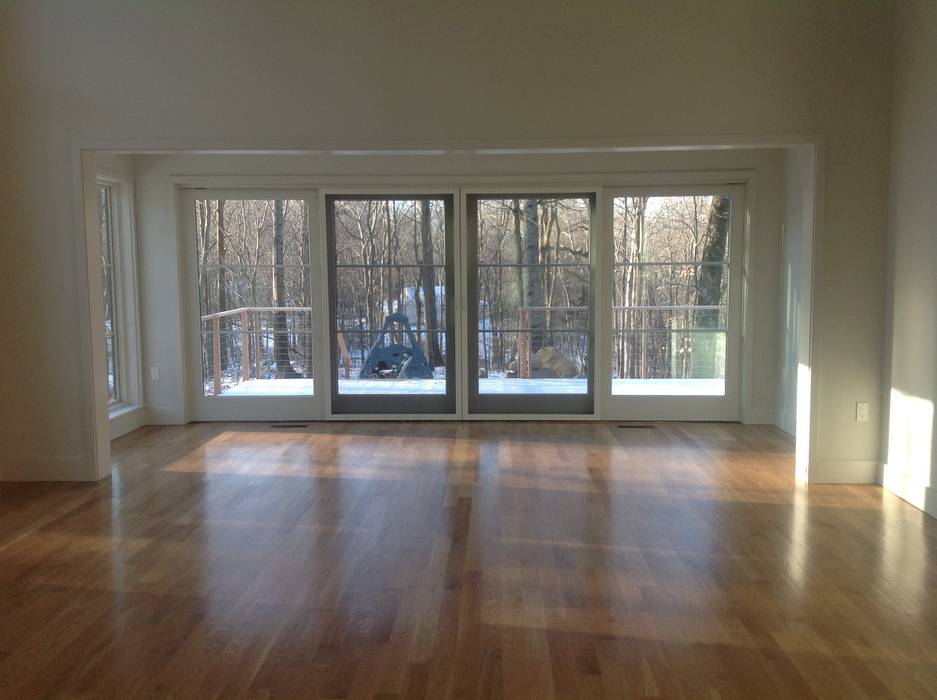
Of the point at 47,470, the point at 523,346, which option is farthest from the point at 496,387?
the point at 47,470

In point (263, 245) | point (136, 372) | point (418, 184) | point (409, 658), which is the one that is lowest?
point (409, 658)

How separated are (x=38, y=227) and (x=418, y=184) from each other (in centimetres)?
294

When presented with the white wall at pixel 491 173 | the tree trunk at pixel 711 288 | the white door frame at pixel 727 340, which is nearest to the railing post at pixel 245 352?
the white wall at pixel 491 173

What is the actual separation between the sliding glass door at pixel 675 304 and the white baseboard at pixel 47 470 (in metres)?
4.08

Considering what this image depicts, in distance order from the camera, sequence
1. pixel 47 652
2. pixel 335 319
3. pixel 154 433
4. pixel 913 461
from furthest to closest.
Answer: pixel 335 319 → pixel 154 433 → pixel 913 461 → pixel 47 652

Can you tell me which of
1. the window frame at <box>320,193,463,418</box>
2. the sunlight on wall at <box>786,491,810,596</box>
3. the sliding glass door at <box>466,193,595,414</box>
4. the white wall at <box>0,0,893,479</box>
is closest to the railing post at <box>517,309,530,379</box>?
the sliding glass door at <box>466,193,595,414</box>

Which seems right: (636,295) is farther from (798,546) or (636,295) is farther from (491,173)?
(798,546)

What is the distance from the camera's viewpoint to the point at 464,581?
3.44 metres

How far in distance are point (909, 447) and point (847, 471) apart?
45 cm

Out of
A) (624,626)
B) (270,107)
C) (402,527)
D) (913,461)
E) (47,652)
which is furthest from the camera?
(270,107)

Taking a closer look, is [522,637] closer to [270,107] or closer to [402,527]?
[402,527]

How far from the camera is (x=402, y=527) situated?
4184 millimetres

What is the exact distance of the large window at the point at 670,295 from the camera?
6926 mm

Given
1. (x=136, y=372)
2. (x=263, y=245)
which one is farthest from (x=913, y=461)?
(x=136, y=372)
